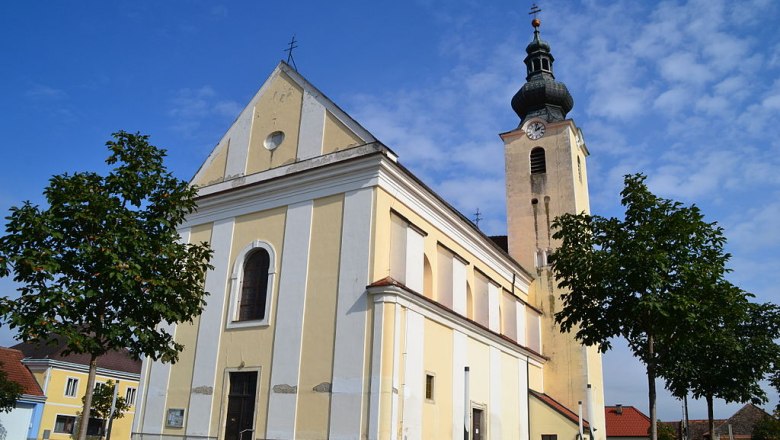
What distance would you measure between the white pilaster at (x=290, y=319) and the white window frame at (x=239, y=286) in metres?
0.32

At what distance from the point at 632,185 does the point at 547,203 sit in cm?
1575

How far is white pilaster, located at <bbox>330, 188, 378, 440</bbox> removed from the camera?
13930 millimetres

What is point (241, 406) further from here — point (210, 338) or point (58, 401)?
point (58, 401)

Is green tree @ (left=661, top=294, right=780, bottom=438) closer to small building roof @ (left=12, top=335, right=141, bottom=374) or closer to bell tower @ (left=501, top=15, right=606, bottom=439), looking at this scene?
bell tower @ (left=501, top=15, right=606, bottom=439)

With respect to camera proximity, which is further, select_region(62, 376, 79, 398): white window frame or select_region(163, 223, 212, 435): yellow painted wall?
select_region(62, 376, 79, 398): white window frame

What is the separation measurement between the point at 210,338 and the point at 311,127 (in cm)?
638

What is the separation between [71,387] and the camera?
4041cm

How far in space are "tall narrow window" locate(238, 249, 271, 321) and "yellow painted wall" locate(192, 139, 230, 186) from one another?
3259mm

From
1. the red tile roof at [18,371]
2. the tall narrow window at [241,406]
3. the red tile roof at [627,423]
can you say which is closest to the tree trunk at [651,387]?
the tall narrow window at [241,406]

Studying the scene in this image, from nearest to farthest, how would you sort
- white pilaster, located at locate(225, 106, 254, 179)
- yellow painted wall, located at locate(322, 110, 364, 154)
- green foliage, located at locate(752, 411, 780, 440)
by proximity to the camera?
yellow painted wall, located at locate(322, 110, 364, 154), white pilaster, located at locate(225, 106, 254, 179), green foliage, located at locate(752, 411, 780, 440)

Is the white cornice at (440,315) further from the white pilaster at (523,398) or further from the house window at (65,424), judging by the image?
the house window at (65,424)

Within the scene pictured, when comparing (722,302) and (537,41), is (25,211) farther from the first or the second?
(537,41)

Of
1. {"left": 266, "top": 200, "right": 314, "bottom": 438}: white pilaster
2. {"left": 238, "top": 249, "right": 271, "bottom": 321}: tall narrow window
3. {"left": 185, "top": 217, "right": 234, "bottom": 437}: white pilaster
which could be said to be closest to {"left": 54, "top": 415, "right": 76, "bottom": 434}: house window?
{"left": 185, "top": 217, "right": 234, "bottom": 437}: white pilaster

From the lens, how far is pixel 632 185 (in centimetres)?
1290
